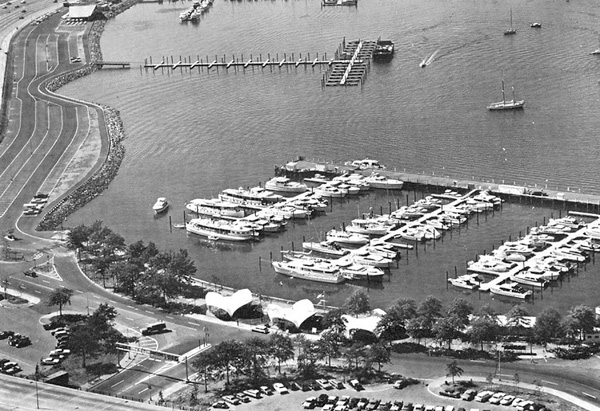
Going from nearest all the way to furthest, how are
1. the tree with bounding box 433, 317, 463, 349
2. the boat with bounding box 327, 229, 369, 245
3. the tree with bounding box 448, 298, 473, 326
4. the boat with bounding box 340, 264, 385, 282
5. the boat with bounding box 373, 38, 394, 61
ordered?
the tree with bounding box 433, 317, 463, 349, the tree with bounding box 448, 298, 473, 326, the boat with bounding box 340, 264, 385, 282, the boat with bounding box 327, 229, 369, 245, the boat with bounding box 373, 38, 394, 61

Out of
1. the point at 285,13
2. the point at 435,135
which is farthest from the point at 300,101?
the point at 285,13

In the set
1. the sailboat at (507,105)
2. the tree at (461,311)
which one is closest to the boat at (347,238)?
the tree at (461,311)

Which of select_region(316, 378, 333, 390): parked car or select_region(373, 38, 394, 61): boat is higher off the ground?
select_region(373, 38, 394, 61): boat

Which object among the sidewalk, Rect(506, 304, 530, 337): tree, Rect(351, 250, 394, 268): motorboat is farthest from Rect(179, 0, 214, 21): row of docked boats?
the sidewalk

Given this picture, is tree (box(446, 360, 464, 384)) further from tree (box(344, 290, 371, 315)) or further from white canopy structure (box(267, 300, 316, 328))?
white canopy structure (box(267, 300, 316, 328))

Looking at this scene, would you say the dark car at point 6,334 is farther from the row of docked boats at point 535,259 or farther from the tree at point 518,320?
the tree at point 518,320

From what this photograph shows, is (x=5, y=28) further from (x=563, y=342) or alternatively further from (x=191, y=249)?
(x=563, y=342)

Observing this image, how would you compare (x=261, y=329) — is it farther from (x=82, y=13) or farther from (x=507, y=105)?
(x=82, y=13)
